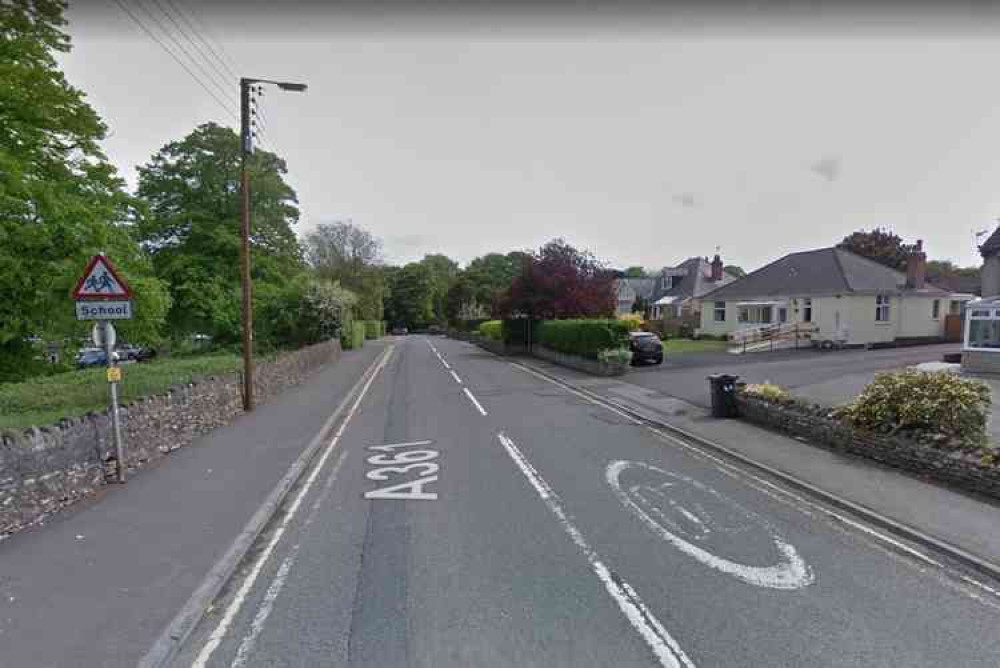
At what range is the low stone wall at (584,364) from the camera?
55.7ft

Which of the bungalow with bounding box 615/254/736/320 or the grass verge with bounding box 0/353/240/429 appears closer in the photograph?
the grass verge with bounding box 0/353/240/429

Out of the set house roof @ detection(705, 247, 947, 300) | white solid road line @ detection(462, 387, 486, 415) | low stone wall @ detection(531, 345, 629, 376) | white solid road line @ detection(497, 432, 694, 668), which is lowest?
white solid road line @ detection(462, 387, 486, 415)

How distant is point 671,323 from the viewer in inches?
1457

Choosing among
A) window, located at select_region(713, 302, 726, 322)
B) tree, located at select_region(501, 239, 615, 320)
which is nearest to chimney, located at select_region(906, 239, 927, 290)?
window, located at select_region(713, 302, 726, 322)

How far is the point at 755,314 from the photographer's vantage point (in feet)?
101

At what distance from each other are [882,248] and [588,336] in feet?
159

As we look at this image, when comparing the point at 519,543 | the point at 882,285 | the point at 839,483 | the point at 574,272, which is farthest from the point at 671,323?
the point at 519,543

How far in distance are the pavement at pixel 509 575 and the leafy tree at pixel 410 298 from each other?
74346 mm

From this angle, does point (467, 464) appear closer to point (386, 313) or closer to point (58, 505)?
point (58, 505)

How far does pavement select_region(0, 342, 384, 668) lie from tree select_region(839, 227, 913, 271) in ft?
194

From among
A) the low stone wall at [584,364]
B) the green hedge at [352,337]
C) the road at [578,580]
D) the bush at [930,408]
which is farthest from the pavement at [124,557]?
the green hedge at [352,337]

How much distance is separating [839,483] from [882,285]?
27.5m

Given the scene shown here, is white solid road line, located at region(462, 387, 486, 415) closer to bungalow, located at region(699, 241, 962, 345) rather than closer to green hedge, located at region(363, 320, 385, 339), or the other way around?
bungalow, located at region(699, 241, 962, 345)

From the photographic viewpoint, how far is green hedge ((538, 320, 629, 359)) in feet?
57.0
